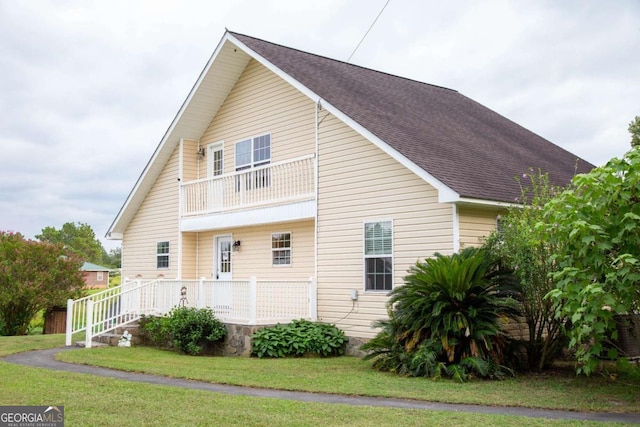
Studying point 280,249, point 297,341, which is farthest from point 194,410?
point 280,249

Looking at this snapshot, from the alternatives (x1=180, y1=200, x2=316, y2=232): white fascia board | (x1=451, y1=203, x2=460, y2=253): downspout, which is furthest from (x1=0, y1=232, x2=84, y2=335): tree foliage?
(x1=451, y1=203, x2=460, y2=253): downspout

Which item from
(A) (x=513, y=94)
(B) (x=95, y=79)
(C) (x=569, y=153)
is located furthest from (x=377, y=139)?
(A) (x=513, y=94)

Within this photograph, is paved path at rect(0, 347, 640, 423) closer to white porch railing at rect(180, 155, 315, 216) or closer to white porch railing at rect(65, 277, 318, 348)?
white porch railing at rect(65, 277, 318, 348)

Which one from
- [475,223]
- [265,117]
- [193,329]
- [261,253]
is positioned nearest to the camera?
[475,223]

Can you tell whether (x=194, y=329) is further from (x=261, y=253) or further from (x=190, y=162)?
(x=190, y=162)

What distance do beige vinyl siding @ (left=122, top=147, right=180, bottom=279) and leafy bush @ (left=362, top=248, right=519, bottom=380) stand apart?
11101 mm

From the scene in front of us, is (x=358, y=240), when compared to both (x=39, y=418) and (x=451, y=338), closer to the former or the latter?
(x=451, y=338)

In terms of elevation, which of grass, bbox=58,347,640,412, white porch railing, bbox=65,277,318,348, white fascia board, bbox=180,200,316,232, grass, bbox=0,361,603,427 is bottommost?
grass, bbox=58,347,640,412

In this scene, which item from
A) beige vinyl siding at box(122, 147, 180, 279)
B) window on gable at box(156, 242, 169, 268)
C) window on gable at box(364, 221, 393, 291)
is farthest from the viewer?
window on gable at box(156, 242, 169, 268)

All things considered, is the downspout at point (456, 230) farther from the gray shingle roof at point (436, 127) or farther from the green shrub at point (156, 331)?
the green shrub at point (156, 331)

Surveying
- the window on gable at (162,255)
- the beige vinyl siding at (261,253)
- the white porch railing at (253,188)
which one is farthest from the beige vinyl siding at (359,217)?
the window on gable at (162,255)

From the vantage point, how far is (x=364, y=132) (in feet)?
48.4

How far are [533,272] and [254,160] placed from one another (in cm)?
986

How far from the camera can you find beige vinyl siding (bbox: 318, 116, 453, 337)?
13.9m
